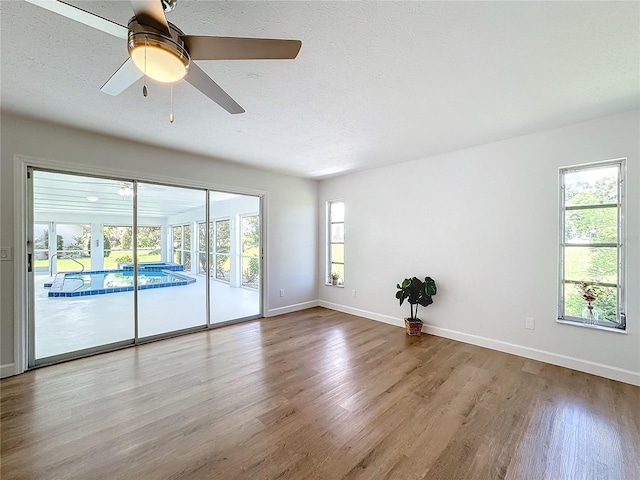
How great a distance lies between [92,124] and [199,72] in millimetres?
2295

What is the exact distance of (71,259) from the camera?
330cm

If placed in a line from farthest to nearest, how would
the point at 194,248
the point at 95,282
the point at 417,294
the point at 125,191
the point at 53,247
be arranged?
the point at 194,248
the point at 95,282
the point at 417,294
the point at 125,191
the point at 53,247

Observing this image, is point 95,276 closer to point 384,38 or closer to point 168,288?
point 168,288

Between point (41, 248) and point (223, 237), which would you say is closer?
point (41, 248)

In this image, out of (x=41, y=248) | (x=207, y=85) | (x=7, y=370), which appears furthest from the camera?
(x=41, y=248)

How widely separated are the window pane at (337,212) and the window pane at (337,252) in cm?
51

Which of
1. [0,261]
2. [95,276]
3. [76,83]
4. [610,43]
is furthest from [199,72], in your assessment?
[95,276]

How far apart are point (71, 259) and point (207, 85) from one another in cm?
323

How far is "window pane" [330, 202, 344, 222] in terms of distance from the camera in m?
5.26

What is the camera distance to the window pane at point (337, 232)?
5247 millimetres

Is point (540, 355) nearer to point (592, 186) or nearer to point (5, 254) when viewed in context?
point (592, 186)

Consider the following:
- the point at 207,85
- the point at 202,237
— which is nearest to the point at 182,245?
the point at 202,237

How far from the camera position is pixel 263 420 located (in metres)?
1.99

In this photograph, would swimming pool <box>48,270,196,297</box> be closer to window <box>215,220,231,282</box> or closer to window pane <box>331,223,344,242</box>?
window <box>215,220,231,282</box>
